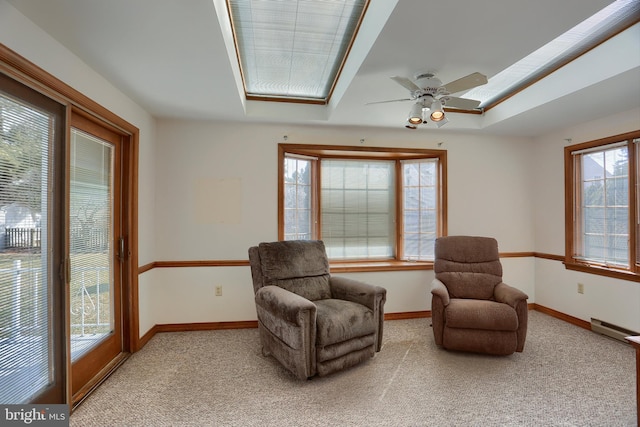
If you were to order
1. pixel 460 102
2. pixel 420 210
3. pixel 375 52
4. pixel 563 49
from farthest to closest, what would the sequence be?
pixel 420 210 < pixel 460 102 < pixel 563 49 < pixel 375 52

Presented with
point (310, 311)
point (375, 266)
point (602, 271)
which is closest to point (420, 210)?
point (375, 266)

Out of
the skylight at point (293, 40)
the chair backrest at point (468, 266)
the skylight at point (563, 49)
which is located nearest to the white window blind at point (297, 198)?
the skylight at point (293, 40)

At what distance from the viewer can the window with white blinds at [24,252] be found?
1611mm

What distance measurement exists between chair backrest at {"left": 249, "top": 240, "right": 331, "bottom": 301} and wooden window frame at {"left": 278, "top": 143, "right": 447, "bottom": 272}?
0.63 meters

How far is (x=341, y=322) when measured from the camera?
2439mm

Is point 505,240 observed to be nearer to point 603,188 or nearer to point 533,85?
point 603,188

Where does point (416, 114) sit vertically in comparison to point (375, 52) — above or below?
below

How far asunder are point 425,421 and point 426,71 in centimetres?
236

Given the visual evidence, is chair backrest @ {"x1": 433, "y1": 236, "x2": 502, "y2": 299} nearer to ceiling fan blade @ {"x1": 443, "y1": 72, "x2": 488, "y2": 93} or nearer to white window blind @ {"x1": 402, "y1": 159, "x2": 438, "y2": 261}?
white window blind @ {"x1": 402, "y1": 159, "x2": 438, "y2": 261}

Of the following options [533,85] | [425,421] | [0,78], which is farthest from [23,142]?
[533,85]

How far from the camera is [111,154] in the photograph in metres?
2.73

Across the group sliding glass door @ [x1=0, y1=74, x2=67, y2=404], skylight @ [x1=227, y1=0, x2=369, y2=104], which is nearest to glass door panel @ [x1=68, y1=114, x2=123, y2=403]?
sliding glass door @ [x1=0, y1=74, x2=67, y2=404]

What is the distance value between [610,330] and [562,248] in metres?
0.98

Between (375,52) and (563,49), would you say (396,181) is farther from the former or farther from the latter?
(375,52)
